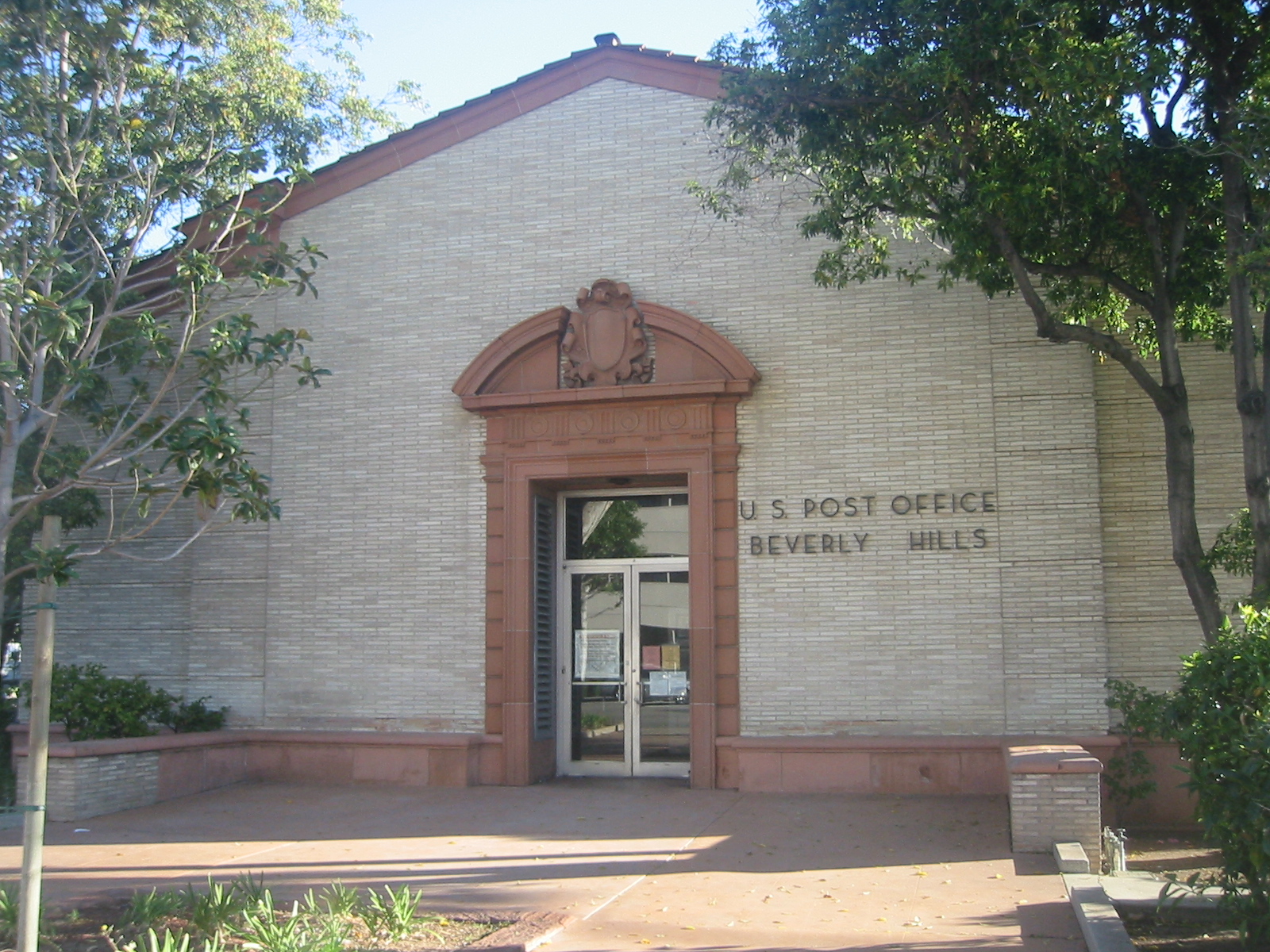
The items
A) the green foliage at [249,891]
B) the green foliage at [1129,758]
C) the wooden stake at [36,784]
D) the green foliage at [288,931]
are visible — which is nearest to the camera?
the wooden stake at [36,784]

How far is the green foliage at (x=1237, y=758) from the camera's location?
595 cm

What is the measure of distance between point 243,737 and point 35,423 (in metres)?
6.02

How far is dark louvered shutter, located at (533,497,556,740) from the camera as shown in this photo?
554 inches

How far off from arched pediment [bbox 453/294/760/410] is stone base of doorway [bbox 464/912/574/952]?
709 cm

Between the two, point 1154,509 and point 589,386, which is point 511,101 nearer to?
point 589,386

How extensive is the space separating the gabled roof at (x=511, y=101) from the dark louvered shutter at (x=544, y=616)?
16.0 ft

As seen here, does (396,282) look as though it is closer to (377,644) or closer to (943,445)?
(377,644)

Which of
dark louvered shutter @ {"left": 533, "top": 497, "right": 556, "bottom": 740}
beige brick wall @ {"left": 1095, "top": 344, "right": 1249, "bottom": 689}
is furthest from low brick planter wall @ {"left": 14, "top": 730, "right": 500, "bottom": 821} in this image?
beige brick wall @ {"left": 1095, "top": 344, "right": 1249, "bottom": 689}

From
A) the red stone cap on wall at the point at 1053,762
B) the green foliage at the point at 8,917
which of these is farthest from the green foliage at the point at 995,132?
the green foliage at the point at 8,917

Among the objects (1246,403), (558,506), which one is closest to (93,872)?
(558,506)

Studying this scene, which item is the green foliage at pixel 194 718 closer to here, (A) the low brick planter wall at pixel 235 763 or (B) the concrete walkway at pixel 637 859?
(A) the low brick planter wall at pixel 235 763

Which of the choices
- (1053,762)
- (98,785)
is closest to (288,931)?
(1053,762)

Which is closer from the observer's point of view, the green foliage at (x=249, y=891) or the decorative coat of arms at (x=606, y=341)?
the green foliage at (x=249, y=891)

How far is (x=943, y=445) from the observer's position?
13023mm
